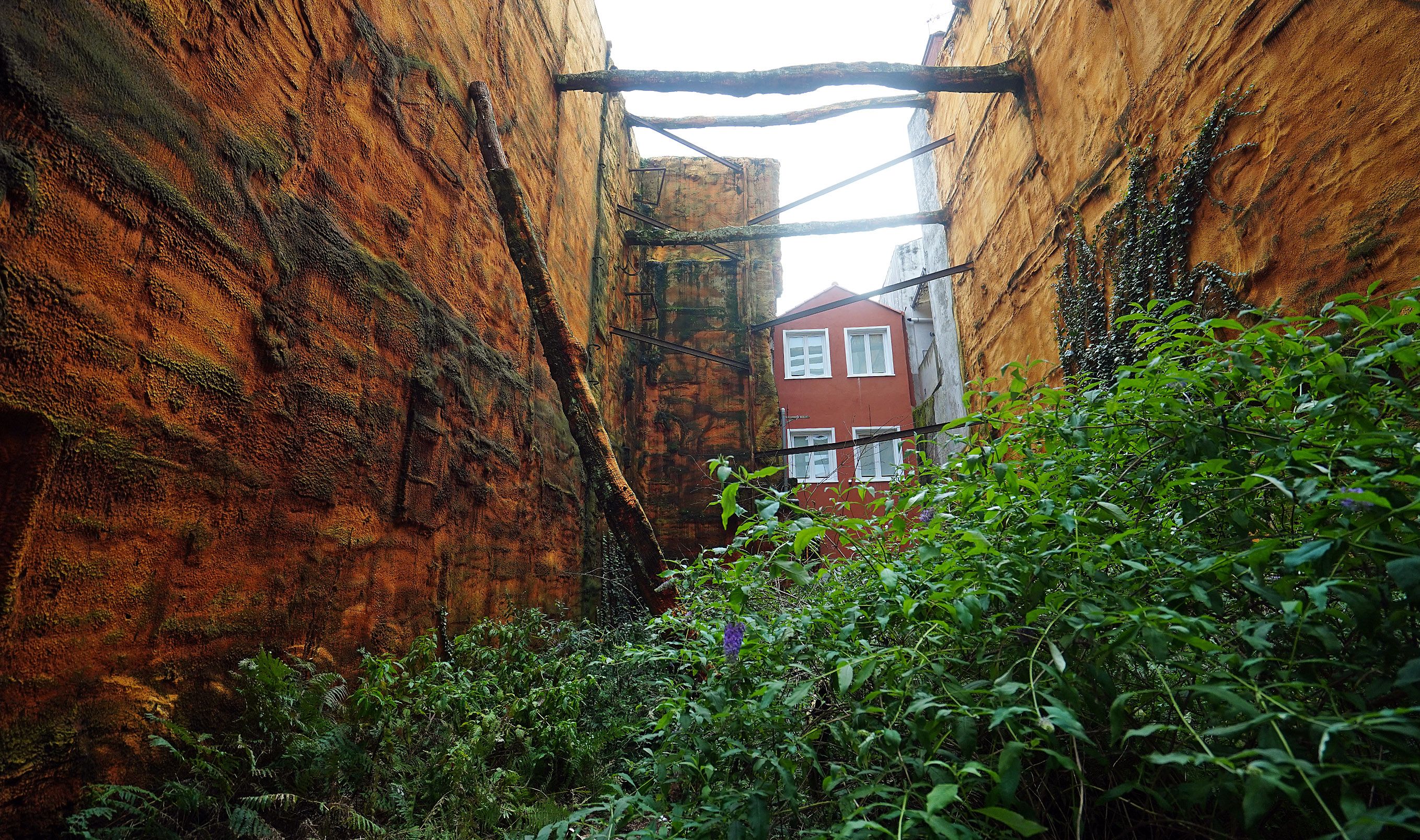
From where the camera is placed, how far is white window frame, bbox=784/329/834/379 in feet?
54.8

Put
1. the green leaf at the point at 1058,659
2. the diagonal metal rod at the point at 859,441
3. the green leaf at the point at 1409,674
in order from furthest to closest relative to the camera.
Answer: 1. the diagonal metal rod at the point at 859,441
2. the green leaf at the point at 1058,659
3. the green leaf at the point at 1409,674

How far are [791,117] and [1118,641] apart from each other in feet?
28.2

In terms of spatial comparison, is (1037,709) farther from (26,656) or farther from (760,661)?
(26,656)

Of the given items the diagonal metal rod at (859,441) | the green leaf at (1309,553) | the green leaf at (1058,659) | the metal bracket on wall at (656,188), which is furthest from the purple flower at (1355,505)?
the metal bracket on wall at (656,188)

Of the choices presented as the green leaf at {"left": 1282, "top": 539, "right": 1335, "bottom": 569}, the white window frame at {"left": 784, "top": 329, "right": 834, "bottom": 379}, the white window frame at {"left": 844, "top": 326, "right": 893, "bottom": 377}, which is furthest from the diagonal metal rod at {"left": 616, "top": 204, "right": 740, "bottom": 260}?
the green leaf at {"left": 1282, "top": 539, "right": 1335, "bottom": 569}

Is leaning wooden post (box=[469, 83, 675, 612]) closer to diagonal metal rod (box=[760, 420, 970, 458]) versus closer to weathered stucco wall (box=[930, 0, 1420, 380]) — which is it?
diagonal metal rod (box=[760, 420, 970, 458])

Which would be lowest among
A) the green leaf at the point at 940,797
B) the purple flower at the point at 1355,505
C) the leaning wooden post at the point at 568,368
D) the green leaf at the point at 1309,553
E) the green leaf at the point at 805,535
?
the green leaf at the point at 940,797

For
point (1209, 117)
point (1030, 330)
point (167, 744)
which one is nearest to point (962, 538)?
point (167, 744)

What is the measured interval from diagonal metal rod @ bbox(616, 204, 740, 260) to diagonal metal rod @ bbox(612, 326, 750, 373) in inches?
64.4

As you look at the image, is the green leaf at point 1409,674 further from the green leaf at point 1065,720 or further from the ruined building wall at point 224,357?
the ruined building wall at point 224,357

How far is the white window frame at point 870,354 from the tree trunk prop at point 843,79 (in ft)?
34.3

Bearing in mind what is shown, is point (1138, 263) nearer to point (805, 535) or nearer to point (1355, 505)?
point (1355, 505)

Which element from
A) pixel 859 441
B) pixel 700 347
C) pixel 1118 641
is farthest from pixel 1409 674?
pixel 700 347

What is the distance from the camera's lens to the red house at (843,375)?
16078 millimetres
